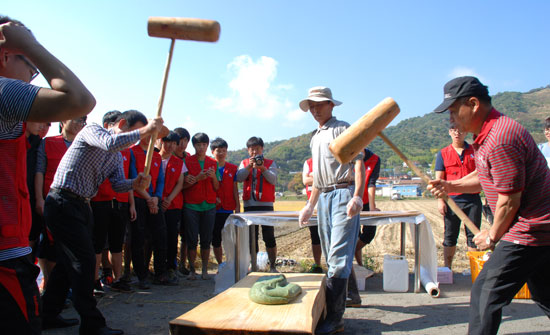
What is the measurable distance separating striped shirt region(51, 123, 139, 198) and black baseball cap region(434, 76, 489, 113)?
2319mm

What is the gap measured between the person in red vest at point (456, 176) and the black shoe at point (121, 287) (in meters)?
4.58

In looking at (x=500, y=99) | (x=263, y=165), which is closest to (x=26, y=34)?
(x=263, y=165)

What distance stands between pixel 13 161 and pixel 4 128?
171 millimetres

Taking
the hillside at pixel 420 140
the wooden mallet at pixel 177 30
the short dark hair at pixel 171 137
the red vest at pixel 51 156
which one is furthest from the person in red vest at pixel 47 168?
the hillside at pixel 420 140

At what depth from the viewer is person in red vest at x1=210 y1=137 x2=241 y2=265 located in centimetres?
648

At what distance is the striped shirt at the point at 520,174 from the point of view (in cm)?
224

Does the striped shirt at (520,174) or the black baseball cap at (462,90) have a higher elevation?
the black baseball cap at (462,90)

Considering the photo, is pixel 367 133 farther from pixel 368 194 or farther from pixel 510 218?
Result: pixel 368 194

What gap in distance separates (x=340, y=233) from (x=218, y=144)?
3.62m

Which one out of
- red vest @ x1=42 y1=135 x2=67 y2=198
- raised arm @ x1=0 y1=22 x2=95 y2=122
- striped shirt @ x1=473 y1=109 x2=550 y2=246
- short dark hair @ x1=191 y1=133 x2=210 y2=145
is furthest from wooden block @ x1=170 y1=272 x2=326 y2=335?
short dark hair @ x1=191 y1=133 x2=210 y2=145

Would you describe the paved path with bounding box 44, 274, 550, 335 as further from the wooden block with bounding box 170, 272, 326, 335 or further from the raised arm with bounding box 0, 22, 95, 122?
the raised arm with bounding box 0, 22, 95, 122

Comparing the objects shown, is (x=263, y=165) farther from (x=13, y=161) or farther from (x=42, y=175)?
(x=13, y=161)

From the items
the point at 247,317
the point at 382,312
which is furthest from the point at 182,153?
the point at 247,317

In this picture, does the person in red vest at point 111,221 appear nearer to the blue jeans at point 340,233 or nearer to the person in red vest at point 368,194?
the blue jeans at point 340,233
